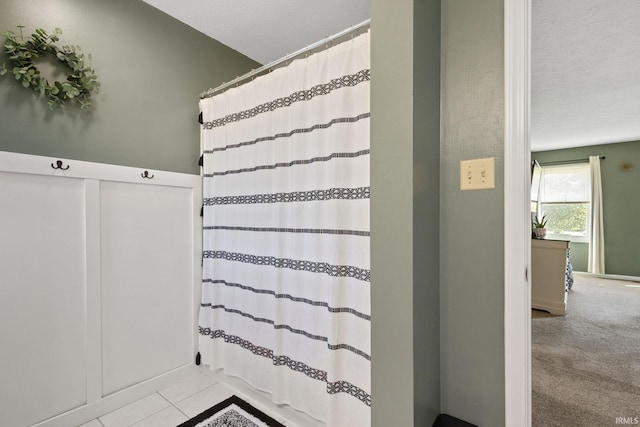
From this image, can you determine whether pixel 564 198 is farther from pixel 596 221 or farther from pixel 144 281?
pixel 144 281

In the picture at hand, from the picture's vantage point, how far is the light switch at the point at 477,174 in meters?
1.09

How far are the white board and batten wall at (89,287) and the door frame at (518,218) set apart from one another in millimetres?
1943

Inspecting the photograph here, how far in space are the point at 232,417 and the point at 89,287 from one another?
1.11 metres

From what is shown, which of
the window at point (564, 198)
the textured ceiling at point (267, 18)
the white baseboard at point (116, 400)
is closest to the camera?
the white baseboard at point (116, 400)

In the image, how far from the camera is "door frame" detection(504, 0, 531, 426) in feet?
3.35

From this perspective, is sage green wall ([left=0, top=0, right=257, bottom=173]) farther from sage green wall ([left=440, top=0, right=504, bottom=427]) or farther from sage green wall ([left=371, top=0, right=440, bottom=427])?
sage green wall ([left=440, top=0, right=504, bottom=427])

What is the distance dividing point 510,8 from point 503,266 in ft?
3.23

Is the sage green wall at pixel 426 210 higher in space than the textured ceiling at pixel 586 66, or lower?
lower

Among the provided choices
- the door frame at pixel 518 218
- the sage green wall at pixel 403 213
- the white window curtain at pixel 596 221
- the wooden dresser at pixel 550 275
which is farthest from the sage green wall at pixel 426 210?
the white window curtain at pixel 596 221

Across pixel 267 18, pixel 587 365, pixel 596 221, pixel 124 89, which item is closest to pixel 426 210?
pixel 267 18

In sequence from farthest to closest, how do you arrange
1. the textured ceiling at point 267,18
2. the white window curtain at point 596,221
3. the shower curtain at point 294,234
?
1. the white window curtain at point 596,221
2. the textured ceiling at point 267,18
3. the shower curtain at point 294,234

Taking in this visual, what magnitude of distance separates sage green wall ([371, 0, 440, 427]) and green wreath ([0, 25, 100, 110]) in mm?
1603

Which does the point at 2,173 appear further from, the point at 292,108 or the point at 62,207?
the point at 292,108

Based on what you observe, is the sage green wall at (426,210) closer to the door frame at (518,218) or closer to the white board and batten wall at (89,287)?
the door frame at (518,218)
